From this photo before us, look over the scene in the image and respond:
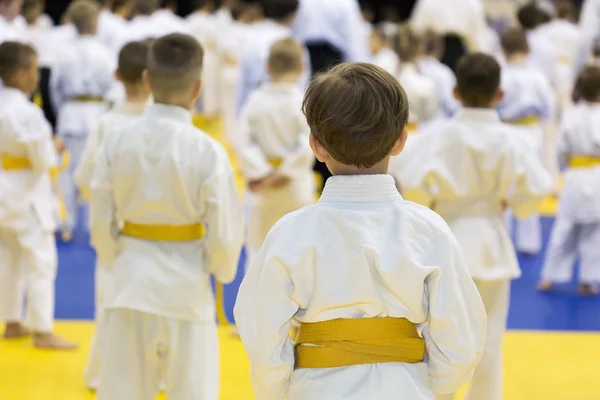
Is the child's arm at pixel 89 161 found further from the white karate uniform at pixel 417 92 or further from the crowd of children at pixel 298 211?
the white karate uniform at pixel 417 92

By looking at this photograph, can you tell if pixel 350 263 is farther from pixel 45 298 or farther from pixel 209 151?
pixel 45 298

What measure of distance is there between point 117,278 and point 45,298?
1.63 m

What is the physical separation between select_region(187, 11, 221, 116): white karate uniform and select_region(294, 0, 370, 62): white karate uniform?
183 inches

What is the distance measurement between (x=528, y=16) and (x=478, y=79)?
646 cm

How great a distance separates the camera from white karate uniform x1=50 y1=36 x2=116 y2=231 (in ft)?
23.1

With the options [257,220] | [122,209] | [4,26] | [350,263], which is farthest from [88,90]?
[350,263]

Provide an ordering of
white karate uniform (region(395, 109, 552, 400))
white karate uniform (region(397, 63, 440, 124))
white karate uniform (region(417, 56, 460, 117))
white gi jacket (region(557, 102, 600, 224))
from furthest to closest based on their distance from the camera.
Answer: white karate uniform (region(417, 56, 460, 117)), white karate uniform (region(397, 63, 440, 124)), white gi jacket (region(557, 102, 600, 224)), white karate uniform (region(395, 109, 552, 400))

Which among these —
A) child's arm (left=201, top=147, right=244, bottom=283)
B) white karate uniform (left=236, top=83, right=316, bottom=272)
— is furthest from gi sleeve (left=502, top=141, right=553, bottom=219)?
white karate uniform (left=236, top=83, right=316, bottom=272)

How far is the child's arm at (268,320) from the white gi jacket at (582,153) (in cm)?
416

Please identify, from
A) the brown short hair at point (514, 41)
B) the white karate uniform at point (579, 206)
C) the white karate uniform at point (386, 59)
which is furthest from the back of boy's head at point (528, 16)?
the white karate uniform at point (579, 206)

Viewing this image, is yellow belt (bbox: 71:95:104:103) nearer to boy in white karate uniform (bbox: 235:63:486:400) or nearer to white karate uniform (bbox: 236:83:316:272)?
white karate uniform (bbox: 236:83:316:272)

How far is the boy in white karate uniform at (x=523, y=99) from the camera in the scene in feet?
22.8

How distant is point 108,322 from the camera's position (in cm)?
315

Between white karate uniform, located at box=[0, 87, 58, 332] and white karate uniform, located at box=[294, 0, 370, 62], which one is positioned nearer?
white karate uniform, located at box=[0, 87, 58, 332]
